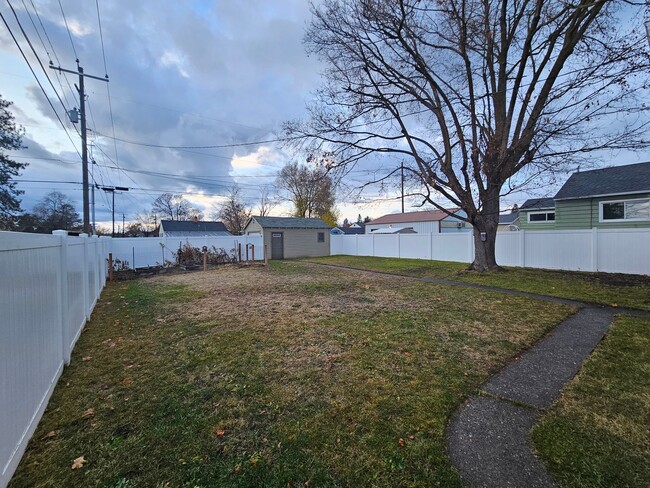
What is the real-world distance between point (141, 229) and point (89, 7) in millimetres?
48329

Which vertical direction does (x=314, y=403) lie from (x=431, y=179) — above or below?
below

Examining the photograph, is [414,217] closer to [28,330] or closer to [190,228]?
[190,228]

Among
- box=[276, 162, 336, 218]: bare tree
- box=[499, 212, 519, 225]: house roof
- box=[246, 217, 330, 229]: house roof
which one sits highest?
box=[276, 162, 336, 218]: bare tree

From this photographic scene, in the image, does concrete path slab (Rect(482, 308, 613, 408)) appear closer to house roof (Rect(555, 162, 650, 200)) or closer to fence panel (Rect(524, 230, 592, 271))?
fence panel (Rect(524, 230, 592, 271))

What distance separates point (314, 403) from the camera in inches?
100

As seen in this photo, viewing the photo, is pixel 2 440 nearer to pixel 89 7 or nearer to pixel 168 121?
pixel 89 7

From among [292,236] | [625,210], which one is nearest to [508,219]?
[625,210]

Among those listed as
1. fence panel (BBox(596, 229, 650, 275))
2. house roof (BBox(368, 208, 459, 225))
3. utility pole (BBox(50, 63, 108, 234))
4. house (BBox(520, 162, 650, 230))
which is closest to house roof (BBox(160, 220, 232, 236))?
utility pole (BBox(50, 63, 108, 234))

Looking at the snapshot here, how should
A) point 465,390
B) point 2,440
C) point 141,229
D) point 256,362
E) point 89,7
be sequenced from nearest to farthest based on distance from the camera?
1. point 2,440
2. point 465,390
3. point 256,362
4. point 89,7
5. point 141,229

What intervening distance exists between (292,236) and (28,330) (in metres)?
19.2

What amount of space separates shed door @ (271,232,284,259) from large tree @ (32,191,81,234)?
1834cm

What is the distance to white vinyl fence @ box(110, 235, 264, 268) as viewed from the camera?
13609mm

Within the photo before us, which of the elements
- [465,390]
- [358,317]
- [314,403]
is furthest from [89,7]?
[465,390]

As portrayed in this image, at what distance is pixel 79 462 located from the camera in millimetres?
1908
